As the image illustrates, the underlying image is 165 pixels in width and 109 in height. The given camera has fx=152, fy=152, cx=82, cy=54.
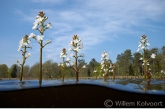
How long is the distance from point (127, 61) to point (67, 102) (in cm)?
7606

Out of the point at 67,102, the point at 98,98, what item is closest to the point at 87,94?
the point at 98,98

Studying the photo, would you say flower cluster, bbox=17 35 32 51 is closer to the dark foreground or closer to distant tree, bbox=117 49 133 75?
the dark foreground

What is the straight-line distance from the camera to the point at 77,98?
8102 millimetres

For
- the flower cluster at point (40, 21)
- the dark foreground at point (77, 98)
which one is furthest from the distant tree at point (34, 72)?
the dark foreground at point (77, 98)

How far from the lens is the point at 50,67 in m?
85.6

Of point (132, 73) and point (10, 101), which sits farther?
point (132, 73)

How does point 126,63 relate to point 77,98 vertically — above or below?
above

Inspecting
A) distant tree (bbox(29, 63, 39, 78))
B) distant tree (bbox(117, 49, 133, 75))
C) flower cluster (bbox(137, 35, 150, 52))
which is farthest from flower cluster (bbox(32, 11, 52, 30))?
distant tree (bbox(29, 63, 39, 78))

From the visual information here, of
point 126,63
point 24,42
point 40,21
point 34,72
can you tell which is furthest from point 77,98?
point 34,72

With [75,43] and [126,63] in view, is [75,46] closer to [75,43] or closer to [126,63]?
[75,43]

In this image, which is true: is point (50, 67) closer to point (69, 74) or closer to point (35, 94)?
point (69, 74)

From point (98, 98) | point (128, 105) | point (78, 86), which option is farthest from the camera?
point (78, 86)

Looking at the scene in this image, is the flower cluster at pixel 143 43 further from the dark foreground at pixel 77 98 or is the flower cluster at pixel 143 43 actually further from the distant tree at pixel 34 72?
the distant tree at pixel 34 72

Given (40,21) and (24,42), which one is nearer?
(40,21)
